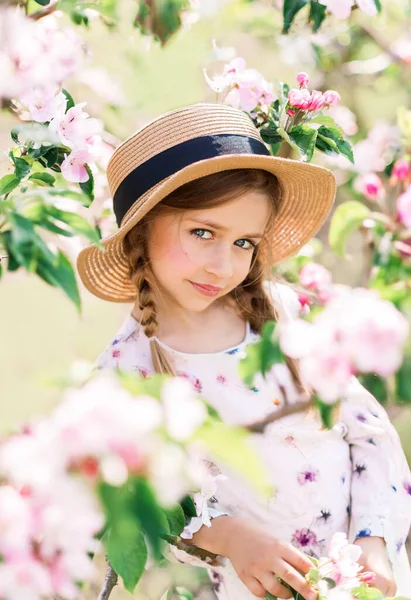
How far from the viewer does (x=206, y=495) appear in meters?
1.25

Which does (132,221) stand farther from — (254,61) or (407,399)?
(254,61)

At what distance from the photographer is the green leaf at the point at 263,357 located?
26.5 inches

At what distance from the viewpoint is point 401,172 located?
2201 millimetres

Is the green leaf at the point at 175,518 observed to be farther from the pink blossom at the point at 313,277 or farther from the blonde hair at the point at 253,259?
the pink blossom at the point at 313,277

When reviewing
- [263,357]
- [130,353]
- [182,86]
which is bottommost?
[182,86]

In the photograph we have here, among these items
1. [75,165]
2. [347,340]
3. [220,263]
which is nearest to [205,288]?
[220,263]

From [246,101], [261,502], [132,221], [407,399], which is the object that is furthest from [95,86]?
[407,399]

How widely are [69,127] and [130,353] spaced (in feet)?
1.47

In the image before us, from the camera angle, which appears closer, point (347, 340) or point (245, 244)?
point (347, 340)

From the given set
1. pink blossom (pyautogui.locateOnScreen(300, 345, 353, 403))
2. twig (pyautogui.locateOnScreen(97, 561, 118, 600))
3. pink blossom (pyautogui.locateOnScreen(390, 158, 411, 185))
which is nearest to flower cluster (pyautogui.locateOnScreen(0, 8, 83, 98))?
pink blossom (pyautogui.locateOnScreen(300, 345, 353, 403))

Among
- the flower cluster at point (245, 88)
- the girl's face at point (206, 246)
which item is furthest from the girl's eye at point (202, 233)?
the flower cluster at point (245, 88)

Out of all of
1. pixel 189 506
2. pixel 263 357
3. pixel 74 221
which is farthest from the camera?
pixel 189 506

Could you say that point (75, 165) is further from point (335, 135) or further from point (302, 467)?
point (302, 467)

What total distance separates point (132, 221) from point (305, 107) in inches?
14.6
